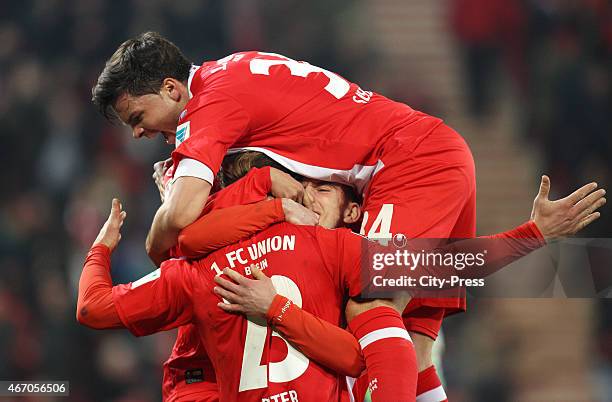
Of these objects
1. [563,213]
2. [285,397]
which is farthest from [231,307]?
[563,213]

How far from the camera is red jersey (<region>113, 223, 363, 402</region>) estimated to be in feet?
9.84

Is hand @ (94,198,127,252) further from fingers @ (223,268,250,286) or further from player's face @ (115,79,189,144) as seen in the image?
fingers @ (223,268,250,286)

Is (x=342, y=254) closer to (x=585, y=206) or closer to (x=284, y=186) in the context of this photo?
(x=284, y=186)

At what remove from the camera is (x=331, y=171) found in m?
3.44

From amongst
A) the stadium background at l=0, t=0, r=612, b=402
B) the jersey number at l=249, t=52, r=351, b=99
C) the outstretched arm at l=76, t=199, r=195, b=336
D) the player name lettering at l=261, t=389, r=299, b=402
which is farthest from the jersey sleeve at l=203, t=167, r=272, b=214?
the stadium background at l=0, t=0, r=612, b=402

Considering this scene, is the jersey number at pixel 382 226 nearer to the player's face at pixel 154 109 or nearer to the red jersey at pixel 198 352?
the red jersey at pixel 198 352

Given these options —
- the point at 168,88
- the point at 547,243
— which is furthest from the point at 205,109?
the point at 547,243

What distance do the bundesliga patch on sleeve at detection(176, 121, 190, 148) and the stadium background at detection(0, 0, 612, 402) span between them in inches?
119

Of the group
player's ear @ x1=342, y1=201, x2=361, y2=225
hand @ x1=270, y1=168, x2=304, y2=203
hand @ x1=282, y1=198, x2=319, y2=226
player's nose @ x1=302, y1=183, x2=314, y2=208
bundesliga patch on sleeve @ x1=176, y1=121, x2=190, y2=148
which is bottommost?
player's ear @ x1=342, y1=201, x2=361, y2=225

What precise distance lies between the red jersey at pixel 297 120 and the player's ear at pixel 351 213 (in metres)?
0.08

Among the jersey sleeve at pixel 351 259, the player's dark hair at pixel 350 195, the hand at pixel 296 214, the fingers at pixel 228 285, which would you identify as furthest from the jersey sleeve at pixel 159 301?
the player's dark hair at pixel 350 195

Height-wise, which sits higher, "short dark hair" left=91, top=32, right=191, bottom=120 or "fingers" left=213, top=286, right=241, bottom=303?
"short dark hair" left=91, top=32, right=191, bottom=120

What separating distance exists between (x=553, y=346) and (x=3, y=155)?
4108 mm

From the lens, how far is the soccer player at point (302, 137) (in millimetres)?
3258
